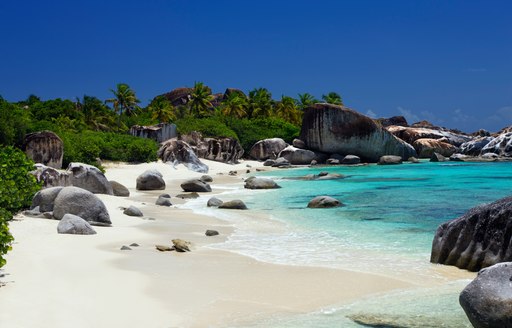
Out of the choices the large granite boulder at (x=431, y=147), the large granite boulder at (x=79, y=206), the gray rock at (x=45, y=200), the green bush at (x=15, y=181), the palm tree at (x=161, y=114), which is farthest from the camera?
the palm tree at (x=161, y=114)

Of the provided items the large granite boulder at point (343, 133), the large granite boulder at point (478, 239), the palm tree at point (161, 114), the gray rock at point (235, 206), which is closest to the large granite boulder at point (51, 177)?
the gray rock at point (235, 206)

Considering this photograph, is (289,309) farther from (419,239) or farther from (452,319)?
(419,239)

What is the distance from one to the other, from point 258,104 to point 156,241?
62990 mm

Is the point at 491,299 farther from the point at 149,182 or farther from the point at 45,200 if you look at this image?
the point at 149,182

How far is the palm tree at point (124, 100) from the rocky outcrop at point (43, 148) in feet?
138

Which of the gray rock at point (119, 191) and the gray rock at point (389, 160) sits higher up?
the gray rock at point (389, 160)

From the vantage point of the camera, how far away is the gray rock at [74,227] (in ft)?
36.2

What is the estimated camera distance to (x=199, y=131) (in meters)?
50.6

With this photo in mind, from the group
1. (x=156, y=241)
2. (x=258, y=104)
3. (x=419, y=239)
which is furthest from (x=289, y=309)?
(x=258, y=104)

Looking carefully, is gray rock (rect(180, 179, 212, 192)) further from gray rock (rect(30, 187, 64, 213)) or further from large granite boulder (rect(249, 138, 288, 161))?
large granite boulder (rect(249, 138, 288, 161))

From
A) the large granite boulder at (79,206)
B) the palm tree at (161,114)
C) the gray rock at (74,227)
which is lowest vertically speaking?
the gray rock at (74,227)

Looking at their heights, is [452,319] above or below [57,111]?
below

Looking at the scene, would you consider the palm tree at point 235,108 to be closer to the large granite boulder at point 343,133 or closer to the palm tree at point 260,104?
the palm tree at point 260,104

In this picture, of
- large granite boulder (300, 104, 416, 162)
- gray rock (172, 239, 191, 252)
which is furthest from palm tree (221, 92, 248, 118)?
gray rock (172, 239, 191, 252)
